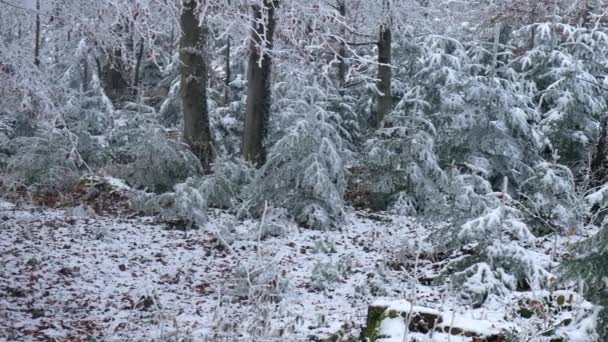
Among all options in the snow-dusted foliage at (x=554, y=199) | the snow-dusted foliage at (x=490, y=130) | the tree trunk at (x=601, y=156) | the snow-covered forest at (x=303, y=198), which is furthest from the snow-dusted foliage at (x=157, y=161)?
the tree trunk at (x=601, y=156)

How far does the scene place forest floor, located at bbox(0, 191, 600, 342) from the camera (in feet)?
19.9

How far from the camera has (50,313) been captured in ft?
22.1

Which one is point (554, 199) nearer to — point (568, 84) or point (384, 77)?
point (568, 84)

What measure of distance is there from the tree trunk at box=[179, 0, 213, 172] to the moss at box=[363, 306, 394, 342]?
7370 millimetres

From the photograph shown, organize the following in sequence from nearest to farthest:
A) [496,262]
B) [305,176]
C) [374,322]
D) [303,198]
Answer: [374,322]
[496,262]
[305,176]
[303,198]

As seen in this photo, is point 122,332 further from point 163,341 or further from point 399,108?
point 399,108

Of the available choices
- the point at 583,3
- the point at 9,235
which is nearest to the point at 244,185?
the point at 9,235

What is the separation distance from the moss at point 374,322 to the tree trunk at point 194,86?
737 centimetres

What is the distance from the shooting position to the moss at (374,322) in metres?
5.32

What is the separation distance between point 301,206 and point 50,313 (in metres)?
4.76

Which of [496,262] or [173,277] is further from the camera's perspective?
[173,277]

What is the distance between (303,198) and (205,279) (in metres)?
2.94

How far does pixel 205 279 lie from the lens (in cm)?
812

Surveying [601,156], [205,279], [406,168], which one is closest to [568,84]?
[601,156]
